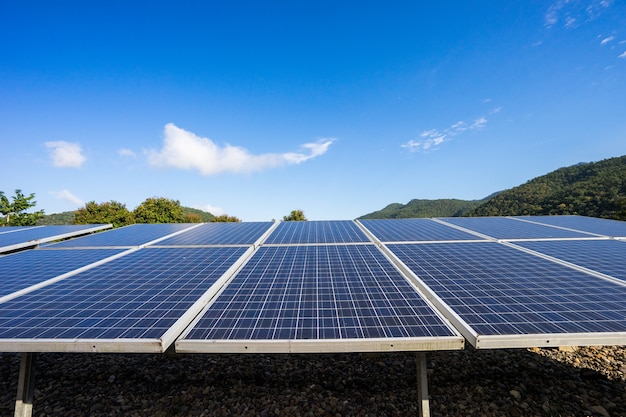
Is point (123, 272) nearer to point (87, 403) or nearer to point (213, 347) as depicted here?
point (87, 403)

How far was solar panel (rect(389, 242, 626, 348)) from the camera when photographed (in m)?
3.89

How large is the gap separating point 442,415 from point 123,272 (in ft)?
28.5

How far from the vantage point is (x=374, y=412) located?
646cm

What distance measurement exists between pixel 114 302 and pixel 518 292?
7941 millimetres

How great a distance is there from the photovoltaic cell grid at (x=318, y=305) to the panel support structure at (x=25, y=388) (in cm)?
384

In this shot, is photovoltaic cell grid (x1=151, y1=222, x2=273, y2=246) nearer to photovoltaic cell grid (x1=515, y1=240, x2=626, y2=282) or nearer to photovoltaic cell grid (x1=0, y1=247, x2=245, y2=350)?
photovoltaic cell grid (x1=0, y1=247, x2=245, y2=350)

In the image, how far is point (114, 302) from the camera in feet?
17.0

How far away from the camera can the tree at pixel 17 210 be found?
32.5 metres

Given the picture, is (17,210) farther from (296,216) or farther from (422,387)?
(422,387)

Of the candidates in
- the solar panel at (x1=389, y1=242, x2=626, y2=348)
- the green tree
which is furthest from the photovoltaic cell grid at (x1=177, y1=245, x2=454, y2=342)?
the green tree

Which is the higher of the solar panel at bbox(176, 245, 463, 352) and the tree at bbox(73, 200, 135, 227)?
the tree at bbox(73, 200, 135, 227)

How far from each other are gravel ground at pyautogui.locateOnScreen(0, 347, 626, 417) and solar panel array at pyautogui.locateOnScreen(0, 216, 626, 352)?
136 inches

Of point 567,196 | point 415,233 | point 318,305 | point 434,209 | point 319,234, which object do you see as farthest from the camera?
point 434,209

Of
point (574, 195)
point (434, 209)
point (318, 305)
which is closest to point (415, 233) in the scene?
point (318, 305)
